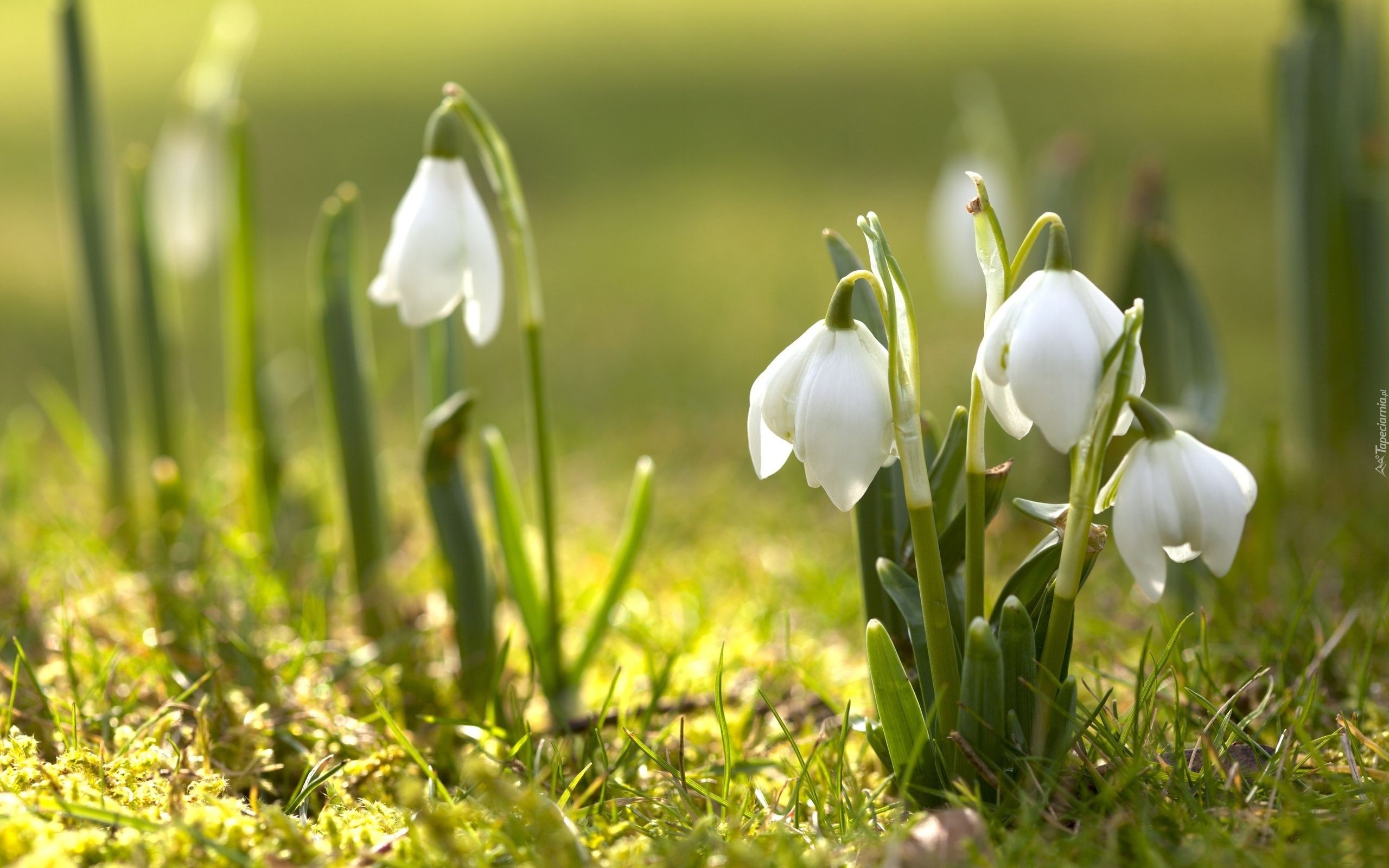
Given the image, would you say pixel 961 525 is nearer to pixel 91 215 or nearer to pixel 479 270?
pixel 479 270

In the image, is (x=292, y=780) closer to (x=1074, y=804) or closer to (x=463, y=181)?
(x=463, y=181)

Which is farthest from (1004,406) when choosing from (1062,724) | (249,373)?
(249,373)

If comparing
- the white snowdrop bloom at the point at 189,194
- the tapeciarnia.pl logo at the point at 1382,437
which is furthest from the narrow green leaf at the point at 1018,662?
the white snowdrop bloom at the point at 189,194

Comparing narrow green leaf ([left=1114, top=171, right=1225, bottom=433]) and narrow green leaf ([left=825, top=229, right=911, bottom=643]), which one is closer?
narrow green leaf ([left=825, top=229, right=911, bottom=643])

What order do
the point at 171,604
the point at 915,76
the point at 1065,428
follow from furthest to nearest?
the point at 915,76
the point at 171,604
the point at 1065,428

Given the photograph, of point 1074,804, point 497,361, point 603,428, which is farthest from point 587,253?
point 1074,804

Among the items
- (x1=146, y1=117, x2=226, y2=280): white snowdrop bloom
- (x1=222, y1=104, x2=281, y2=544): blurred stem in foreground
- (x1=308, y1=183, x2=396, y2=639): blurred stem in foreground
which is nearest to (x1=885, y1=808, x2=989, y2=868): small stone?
(x1=308, y1=183, x2=396, y2=639): blurred stem in foreground

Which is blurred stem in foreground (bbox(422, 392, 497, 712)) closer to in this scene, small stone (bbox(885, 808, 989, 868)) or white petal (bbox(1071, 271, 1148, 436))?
small stone (bbox(885, 808, 989, 868))
